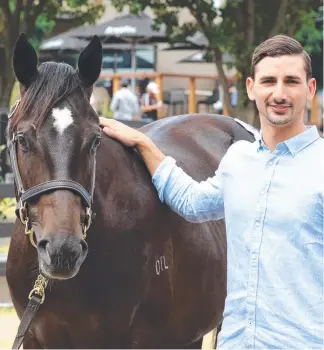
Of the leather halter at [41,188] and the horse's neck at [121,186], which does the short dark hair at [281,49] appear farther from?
the horse's neck at [121,186]

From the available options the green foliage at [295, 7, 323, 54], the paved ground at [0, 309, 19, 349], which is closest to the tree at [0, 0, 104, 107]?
the green foliage at [295, 7, 323, 54]

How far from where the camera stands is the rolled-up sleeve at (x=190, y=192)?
3.52 meters

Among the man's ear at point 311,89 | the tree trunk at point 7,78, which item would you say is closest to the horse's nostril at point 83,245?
the man's ear at point 311,89

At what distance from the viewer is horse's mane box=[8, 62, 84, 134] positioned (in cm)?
376

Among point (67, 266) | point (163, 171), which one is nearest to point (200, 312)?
point (163, 171)

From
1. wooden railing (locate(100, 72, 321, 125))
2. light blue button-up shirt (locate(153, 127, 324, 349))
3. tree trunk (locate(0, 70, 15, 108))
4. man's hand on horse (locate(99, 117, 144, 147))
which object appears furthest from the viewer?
wooden railing (locate(100, 72, 321, 125))

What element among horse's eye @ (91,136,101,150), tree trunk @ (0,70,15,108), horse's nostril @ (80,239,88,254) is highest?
horse's eye @ (91,136,101,150)

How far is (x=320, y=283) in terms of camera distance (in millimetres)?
3102

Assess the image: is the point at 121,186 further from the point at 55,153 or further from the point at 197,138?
the point at 197,138

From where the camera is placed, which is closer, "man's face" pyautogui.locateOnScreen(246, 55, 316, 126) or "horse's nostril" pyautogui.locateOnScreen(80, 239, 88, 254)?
"man's face" pyautogui.locateOnScreen(246, 55, 316, 126)

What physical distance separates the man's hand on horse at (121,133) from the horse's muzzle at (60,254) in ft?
2.81

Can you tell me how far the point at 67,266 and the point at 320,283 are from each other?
95 centimetres

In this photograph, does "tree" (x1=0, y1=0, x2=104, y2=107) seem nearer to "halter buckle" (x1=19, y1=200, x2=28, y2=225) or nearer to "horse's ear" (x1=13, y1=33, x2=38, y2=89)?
"horse's ear" (x1=13, y1=33, x2=38, y2=89)

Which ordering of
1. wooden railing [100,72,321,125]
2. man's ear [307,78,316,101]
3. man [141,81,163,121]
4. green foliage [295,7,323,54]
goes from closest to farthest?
man's ear [307,78,316,101] < green foliage [295,7,323,54] < man [141,81,163,121] < wooden railing [100,72,321,125]
